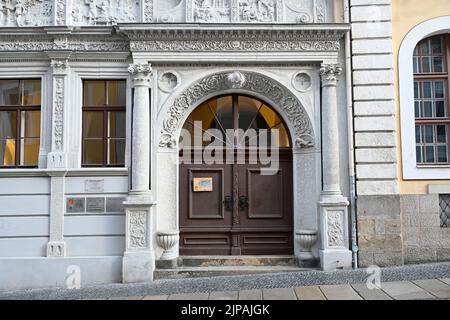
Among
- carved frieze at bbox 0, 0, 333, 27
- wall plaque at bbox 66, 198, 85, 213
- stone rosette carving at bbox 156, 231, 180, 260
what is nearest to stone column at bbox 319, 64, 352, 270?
carved frieze at bbox 0, 0, 333, 27

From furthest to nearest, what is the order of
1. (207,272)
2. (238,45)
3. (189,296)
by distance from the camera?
(238,45) < (207,272) < (189,296)

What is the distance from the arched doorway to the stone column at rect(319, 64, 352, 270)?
0.98 meters

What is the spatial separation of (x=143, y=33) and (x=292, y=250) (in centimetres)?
635

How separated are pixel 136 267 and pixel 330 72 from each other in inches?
252

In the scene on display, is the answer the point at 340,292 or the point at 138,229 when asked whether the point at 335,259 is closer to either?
the point at 340,292

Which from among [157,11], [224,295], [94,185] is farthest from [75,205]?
[157,11]

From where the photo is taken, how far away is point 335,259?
1007cm

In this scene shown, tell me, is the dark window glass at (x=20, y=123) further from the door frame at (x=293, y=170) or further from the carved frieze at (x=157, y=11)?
the door frame at (x=293, y=170)

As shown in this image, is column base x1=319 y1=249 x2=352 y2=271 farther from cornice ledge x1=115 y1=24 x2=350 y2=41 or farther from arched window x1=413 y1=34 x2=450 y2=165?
cornice ledge x1=115 y1=24 x2=350 y2=41

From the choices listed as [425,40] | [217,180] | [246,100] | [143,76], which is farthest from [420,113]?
[143,76]

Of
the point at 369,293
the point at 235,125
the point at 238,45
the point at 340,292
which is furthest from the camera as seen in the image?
the point at 235,125

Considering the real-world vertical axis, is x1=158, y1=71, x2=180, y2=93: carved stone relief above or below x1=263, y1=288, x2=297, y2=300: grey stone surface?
above

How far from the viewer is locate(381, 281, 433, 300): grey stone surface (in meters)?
7.89

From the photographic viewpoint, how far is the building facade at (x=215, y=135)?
10305mm
